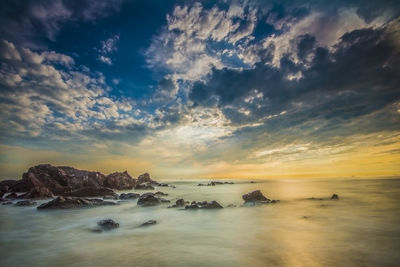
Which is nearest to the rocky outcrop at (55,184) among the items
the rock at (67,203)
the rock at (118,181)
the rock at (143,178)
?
the rock at (118,181)

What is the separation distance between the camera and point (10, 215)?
1455cm

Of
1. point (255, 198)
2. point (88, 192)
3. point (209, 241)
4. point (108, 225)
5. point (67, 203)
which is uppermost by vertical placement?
point (88, 192)

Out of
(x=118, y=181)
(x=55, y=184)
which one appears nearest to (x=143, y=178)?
(x=118, y=181)

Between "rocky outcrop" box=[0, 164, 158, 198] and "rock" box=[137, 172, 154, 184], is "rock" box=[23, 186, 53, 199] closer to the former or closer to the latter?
"rocky outcrop" box=[0, 164, 158, 198]

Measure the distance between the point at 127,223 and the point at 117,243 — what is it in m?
4.01

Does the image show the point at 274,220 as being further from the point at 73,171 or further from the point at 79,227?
the point at 73,171

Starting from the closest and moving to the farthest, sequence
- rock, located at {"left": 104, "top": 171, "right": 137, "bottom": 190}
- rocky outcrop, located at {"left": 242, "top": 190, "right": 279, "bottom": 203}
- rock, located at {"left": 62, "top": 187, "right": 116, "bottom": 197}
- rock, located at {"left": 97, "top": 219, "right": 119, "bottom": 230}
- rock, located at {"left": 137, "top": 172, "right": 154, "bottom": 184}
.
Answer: rock, located at {"left": 97, "top": 219, "right": 119, "bottom": 230} < rocky outcrop, located at {"left": 242, "top": 190, "right": 279, "bottom": 203} < rock, located at {"left": 62, "top": 187, "right": 116, "bottom": 197} < rock, located at {"left": 104, "top": 171, "right": 137, "bottom": 190} < rock, located at {"left": 137, "top": 172, "right": 154, "bottom": 184}

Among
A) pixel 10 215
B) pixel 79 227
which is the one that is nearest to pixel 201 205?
pixel 79 227

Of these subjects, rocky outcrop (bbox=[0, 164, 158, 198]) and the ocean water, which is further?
rocky outcrop (bbox=[0, 164, 158, 198])

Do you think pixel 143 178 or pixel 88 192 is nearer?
pixel 88 192

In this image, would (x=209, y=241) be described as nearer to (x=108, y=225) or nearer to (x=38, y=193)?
(x=108, y=225)

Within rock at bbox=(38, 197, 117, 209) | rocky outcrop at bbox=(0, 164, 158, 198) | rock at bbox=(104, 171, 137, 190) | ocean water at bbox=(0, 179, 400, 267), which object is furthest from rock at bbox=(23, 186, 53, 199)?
rock at bbox=(104, 171, 137, 190)

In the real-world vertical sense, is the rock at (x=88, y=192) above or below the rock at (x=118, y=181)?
below

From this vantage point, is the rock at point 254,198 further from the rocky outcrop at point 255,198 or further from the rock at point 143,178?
the rock at point 143,178
